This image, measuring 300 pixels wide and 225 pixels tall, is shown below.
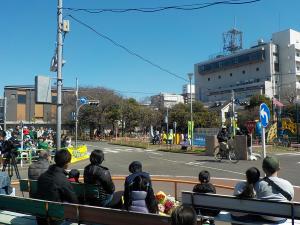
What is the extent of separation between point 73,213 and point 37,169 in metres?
3.53

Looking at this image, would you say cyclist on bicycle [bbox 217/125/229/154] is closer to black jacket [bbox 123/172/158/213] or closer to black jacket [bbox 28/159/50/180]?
black jacket [bbox 28/159/50/180]

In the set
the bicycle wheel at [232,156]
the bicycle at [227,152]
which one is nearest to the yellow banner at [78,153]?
the bicycle at [227,152]

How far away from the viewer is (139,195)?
588cm

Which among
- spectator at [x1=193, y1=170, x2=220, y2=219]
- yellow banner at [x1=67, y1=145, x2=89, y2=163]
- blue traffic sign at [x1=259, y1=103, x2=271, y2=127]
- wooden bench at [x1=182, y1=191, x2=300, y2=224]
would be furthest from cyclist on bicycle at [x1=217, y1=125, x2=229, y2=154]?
wooden bench at [x1=182, y1=191, x2=300, y2=224]

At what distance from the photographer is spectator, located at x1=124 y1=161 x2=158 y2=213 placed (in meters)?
5.86

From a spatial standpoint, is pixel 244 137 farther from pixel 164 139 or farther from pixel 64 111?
pixel 64 111

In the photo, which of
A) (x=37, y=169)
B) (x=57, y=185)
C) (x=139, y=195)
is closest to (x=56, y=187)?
(x=57, y=185)

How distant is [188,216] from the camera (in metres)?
2.98

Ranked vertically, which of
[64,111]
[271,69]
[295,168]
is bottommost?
[295,168]

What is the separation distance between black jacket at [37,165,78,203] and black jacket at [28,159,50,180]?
2.98m

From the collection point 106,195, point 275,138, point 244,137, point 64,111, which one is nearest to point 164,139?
point 275,138

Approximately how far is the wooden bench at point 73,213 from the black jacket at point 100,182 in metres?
1.09

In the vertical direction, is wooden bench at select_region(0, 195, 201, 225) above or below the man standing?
below

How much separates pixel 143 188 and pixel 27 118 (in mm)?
96448
